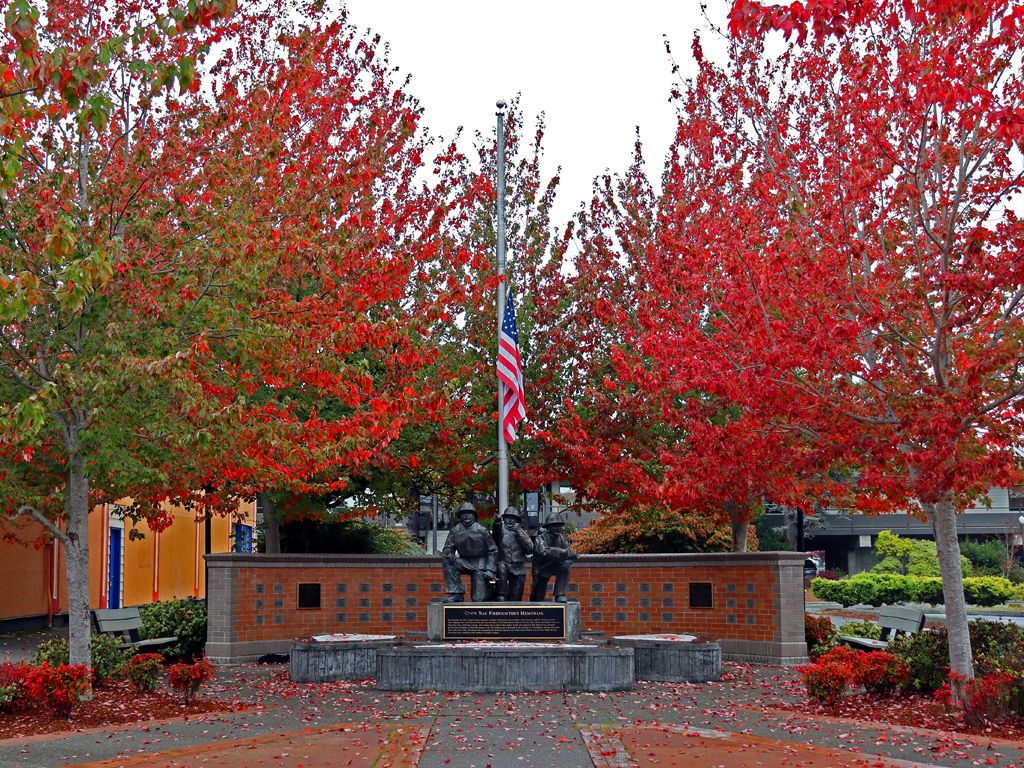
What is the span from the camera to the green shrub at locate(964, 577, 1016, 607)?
30875mm

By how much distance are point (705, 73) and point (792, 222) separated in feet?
11.3

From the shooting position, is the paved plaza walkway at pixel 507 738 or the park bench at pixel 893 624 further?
the park bench at pixel 893 624

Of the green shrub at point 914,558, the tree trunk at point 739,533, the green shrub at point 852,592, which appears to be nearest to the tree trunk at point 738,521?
the tree trunk at point 739,533

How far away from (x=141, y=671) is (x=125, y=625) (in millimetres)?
4637

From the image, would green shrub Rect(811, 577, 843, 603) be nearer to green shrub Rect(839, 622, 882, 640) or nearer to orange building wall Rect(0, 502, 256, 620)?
green shrub Rect(839, 622, 882, 640)

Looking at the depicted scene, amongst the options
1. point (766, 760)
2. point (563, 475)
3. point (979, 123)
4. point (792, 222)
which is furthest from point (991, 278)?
point (563, 475)

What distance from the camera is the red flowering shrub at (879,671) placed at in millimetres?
11156

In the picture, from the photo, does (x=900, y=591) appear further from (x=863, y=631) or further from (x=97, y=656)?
(x=97, y=656)

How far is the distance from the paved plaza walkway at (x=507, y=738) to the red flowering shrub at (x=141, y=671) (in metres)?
1.11

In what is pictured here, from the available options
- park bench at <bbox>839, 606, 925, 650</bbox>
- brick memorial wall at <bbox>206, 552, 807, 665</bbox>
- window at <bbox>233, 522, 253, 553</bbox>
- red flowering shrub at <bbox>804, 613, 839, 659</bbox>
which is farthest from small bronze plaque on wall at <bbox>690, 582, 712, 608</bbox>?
window at <bbox>233, 522, 253, 553</bbox>

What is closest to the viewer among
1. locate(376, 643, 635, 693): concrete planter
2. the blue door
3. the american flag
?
locate(376, 643, 635, 693): concrete planter

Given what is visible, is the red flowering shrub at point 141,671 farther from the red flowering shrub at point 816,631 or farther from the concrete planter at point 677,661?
the red flowering shrub at point 816,631

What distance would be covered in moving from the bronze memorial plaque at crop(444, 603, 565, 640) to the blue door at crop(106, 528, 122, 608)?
1638cm

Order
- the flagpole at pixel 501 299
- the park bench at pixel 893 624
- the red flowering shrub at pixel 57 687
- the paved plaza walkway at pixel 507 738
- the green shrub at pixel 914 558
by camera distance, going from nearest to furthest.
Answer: the paved plaza walkway at pixel 507 738, the red flowering shrub at pixel 57 687, the park bench at pixel 893 624, the flagpole at pixel 501 299, the green shrub at pixel 914 558
